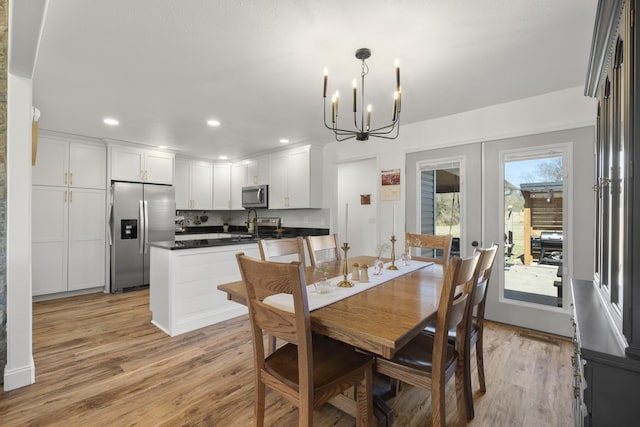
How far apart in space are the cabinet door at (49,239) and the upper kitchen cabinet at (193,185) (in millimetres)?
1609

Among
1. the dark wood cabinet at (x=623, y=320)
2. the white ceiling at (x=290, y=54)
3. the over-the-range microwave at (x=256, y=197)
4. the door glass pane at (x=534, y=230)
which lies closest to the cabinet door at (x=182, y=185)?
the over-the-range microwave at (x=256, y=197)

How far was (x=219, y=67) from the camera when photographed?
7.39 feet

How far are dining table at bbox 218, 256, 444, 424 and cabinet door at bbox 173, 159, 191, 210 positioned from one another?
4157mm

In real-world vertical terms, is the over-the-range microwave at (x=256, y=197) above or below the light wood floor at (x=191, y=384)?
above

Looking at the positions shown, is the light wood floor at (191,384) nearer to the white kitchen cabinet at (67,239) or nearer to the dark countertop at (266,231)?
the white kitchen cabinet at (67,239)

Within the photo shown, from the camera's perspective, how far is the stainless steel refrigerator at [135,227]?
4.35m

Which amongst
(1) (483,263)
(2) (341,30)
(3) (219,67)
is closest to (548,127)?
(1) (483,263)

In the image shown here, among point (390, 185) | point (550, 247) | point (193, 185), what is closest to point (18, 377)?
point (390, 185)

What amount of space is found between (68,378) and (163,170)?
11.3 ft

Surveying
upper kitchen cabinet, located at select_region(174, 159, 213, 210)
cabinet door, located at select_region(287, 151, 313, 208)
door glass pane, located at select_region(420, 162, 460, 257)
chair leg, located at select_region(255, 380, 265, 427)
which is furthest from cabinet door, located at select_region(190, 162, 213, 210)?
chair leg, located at select_region(255, 380, 265, 427)

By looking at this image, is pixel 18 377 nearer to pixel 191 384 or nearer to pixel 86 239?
pixel 191 384

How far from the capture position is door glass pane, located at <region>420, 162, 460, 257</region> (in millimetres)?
3393

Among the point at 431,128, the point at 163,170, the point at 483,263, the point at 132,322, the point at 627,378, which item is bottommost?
the point at 132,322

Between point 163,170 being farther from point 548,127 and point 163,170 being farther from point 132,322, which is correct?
point 548,127
